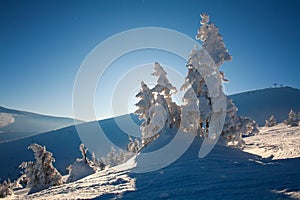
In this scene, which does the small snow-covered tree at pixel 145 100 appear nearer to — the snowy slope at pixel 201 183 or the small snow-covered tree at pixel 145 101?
the small snow-covered tree at pixel 145 101

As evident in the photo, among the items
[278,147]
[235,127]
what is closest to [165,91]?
[235,127]

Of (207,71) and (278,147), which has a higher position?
(207,71)

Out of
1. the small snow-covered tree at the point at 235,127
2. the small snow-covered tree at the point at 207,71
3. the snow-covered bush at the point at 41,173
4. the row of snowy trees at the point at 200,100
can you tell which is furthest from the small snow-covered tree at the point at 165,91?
the snow-covered bush at the point at 41,173

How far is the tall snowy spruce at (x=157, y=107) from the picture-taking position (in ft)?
86.5

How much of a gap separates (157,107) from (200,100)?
489 cm

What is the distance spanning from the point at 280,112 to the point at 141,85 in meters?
181

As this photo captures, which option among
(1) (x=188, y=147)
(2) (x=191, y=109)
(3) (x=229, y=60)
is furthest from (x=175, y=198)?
(3) (x=229, y=60)

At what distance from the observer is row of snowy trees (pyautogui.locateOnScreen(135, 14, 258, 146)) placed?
26.2 metres

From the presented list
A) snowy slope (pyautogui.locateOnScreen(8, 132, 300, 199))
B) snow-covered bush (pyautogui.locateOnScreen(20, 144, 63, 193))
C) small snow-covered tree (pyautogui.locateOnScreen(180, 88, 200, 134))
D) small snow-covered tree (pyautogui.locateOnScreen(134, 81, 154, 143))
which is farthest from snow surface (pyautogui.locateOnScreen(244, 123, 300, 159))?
snow-covered bush (pyautogui.locateOnScreen(20, 144, 63, 193))

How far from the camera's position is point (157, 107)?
2655cm

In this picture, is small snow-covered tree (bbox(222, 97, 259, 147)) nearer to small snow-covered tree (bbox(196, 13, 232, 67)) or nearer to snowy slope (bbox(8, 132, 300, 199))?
small snow-covered tree (bbox(196, 13, 232, 67))

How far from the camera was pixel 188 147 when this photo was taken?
854 inches

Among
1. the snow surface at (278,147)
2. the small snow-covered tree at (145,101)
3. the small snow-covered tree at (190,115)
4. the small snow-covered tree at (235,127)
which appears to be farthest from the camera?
the small snow-covered tree at (145,101)

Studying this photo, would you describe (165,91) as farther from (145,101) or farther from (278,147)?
(278,147)
